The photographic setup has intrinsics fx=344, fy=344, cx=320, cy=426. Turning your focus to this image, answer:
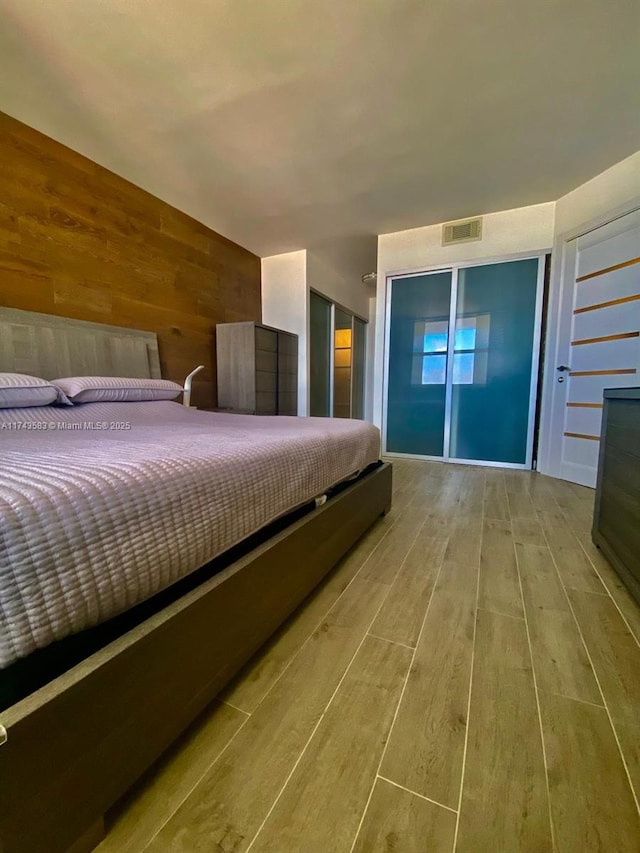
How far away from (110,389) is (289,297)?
2.65 meters

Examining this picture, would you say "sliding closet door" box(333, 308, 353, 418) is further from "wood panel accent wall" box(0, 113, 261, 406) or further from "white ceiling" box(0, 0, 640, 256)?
"white ceiling" box(0, 0, 640, 256)

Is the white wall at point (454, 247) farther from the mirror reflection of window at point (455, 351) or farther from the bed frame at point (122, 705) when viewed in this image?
the bed frame at point (122, 705)

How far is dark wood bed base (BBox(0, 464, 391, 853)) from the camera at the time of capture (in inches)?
18.3

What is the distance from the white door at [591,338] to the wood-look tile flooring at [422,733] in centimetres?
186

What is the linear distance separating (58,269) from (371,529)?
8.46 feet

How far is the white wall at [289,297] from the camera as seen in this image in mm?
4074

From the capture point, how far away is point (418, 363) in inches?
151

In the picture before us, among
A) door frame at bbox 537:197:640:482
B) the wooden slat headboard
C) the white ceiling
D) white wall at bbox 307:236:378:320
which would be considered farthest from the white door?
the wooden slat headboard

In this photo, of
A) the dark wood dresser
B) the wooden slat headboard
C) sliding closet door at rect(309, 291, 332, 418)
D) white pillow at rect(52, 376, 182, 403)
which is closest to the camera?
the dark wood dresser

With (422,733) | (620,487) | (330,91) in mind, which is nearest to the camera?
(422,733)

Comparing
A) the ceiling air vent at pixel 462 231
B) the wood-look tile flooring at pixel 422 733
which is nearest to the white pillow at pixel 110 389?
the wood-look tile flooring at pixel 422 733

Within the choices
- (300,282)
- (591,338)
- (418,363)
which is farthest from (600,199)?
(300,282)

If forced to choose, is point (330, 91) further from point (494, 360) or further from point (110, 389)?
point (494, 360)

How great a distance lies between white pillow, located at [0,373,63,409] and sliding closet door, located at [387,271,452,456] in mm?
3170
